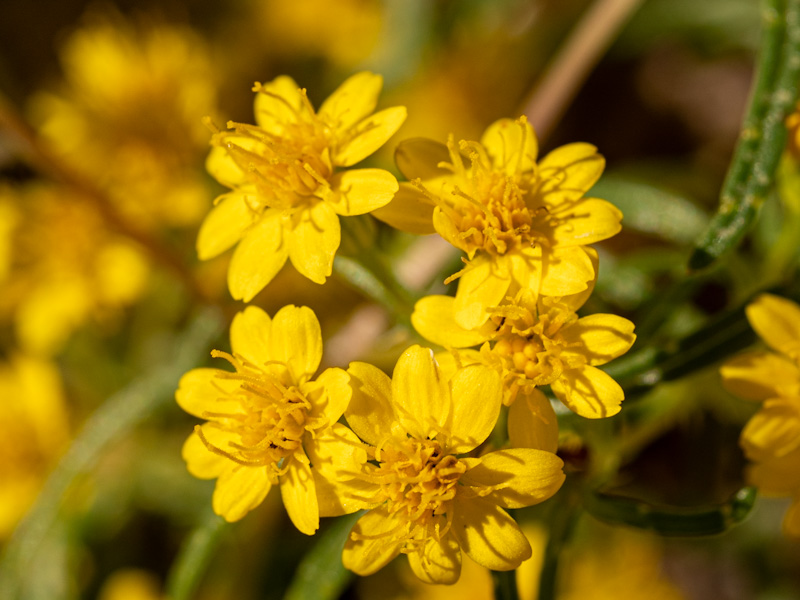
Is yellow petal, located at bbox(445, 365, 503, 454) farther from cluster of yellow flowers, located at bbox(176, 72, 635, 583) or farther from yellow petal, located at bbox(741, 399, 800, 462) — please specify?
yellow petal, located at bbox(741, 399, 800, 462)

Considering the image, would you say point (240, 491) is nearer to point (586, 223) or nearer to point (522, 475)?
point (522, 475)

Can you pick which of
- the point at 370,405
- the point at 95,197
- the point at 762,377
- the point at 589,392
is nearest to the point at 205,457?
the point at 370,405

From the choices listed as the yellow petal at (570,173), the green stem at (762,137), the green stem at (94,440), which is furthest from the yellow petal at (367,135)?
the green stem at (94,440)

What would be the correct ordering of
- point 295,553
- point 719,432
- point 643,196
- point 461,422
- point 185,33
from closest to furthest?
1. point 461,422
2. point 643,196
3. point 719,432
4. point 295,553
5. point 185,33

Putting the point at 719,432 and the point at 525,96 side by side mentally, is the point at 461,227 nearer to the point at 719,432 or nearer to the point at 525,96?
the point at 719,432

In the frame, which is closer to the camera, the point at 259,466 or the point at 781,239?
the point at 259,466

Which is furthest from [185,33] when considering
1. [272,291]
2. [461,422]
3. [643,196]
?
[461,422]

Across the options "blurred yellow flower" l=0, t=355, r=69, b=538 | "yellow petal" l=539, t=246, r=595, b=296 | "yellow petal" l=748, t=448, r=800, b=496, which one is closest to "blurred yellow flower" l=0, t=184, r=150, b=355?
"blurred yellow flower" l=0, t=355, r=69, b=538
